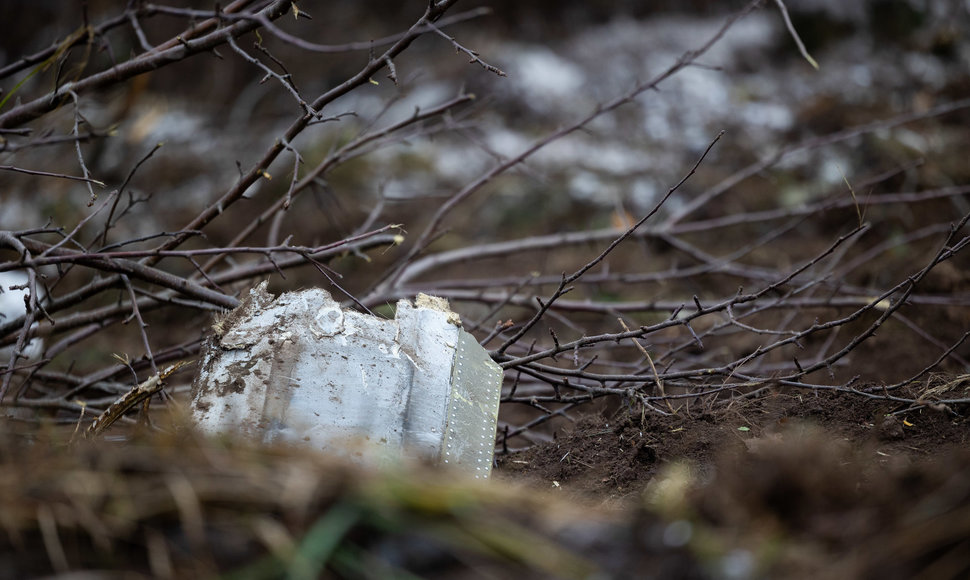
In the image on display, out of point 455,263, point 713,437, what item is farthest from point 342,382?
point 455,263

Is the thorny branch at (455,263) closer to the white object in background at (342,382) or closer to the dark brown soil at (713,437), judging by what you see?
the dark brown soil at (713,437)

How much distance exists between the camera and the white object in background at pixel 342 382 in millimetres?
1769

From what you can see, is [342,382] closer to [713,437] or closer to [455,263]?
[713,437]

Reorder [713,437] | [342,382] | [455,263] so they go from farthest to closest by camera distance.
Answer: [455,263]
[713,437]
[342,382]

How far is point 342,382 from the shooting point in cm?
182

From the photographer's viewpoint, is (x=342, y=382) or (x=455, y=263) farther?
(x=455, y=263)

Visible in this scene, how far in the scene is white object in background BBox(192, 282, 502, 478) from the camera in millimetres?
1769

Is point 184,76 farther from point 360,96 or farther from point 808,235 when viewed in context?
point 808,235

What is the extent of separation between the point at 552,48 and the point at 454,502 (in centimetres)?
656

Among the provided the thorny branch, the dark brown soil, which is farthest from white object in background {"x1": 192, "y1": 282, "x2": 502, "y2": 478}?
the dark brown soil

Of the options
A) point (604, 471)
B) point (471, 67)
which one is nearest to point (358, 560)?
point (604, 471)

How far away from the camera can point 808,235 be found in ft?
15.8

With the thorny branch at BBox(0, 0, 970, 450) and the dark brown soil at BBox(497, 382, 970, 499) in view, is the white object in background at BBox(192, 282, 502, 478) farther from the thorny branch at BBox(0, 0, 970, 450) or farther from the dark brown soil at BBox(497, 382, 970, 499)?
the dark brown soil at BBox(497, 382, 970, 499)

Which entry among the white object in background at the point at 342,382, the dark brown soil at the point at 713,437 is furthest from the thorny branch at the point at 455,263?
the white object in background at the point at 342,382
